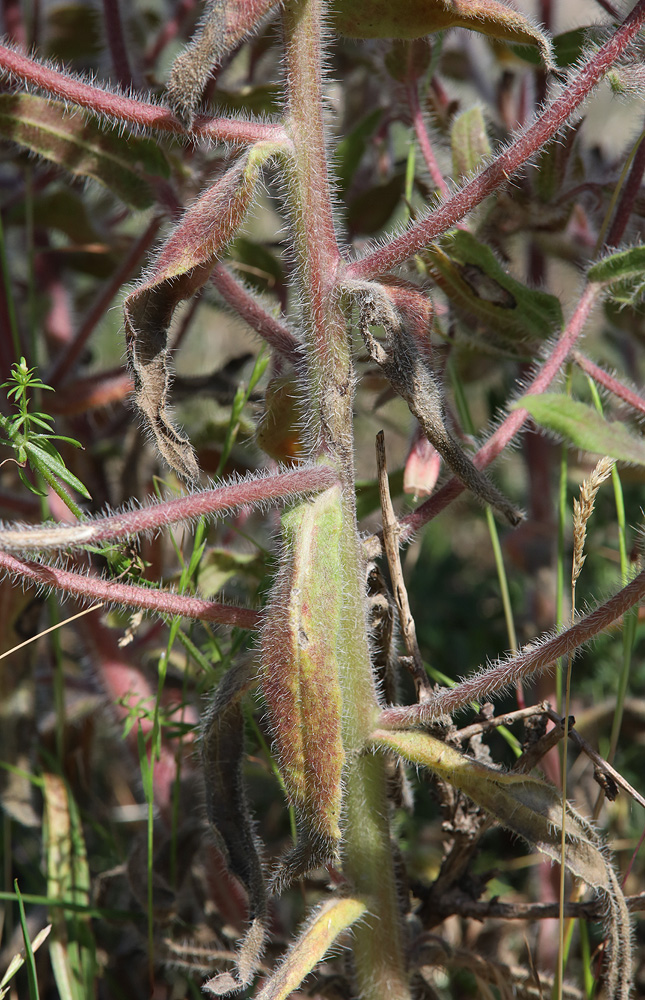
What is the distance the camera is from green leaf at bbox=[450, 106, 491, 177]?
4.53 feet

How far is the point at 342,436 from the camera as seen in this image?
1061 mm

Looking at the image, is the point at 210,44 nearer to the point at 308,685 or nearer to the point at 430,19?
the point at 430,19

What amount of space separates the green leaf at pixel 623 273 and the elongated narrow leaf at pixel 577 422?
50 cm

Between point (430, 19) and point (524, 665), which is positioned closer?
point (524, 665)

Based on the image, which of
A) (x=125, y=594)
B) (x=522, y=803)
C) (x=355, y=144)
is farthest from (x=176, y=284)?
(x=355, y=144)

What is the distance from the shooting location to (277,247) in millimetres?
2027

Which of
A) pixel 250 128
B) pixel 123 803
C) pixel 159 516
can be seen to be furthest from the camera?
pixel 123 803

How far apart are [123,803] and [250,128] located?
4.99 ft

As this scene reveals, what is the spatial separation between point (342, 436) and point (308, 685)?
1.00 ft

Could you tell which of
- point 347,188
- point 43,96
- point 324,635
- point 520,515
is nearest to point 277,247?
point 347,188

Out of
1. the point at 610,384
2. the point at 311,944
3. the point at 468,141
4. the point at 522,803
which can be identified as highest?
the point at 468,141

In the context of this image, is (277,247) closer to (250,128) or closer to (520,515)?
(250,128)

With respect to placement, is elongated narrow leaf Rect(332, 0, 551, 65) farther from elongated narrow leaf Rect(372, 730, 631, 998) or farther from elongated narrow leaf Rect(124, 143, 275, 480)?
elongated narrow leaf Rect(372, 730, 631, 998)

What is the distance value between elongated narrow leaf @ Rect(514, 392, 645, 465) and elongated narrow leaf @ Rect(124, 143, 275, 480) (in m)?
0.44
